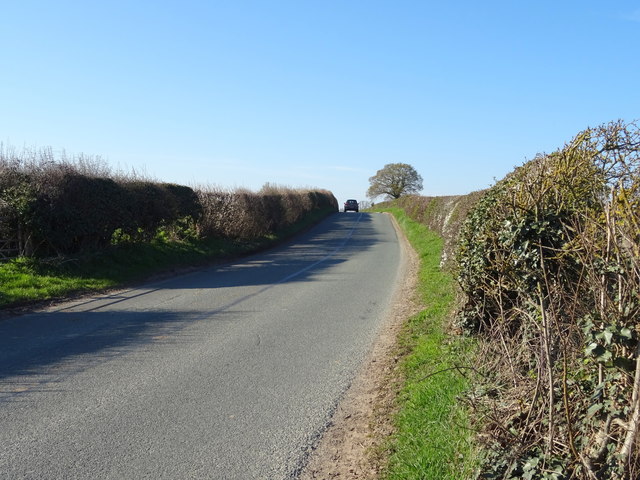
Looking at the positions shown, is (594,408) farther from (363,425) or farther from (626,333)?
(363,425)

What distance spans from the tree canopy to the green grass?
8028cm

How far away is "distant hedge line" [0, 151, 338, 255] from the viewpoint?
1435cm

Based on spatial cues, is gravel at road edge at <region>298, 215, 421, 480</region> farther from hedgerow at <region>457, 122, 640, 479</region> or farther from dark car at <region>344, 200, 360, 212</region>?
dark car at <region>344, 200, 360, 212</region>

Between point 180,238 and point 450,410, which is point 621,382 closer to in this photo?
point 450,410

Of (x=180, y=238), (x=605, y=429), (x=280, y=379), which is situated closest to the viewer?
(x=605, y=429)

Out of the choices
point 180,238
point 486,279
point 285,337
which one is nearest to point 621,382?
point 486,279

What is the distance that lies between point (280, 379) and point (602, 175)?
159 inches

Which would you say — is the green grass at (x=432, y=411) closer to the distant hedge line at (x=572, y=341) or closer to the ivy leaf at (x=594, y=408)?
the distant hedge line at (x=572, y=341)

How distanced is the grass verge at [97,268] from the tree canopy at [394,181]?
6802 centimetres

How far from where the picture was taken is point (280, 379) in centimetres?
661

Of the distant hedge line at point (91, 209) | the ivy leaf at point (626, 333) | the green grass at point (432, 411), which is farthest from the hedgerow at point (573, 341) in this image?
the distant hedge line at point (91, 209)

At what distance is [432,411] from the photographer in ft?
17.2

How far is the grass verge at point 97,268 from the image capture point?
1221 cm

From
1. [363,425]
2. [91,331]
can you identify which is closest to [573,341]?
[363,425]
